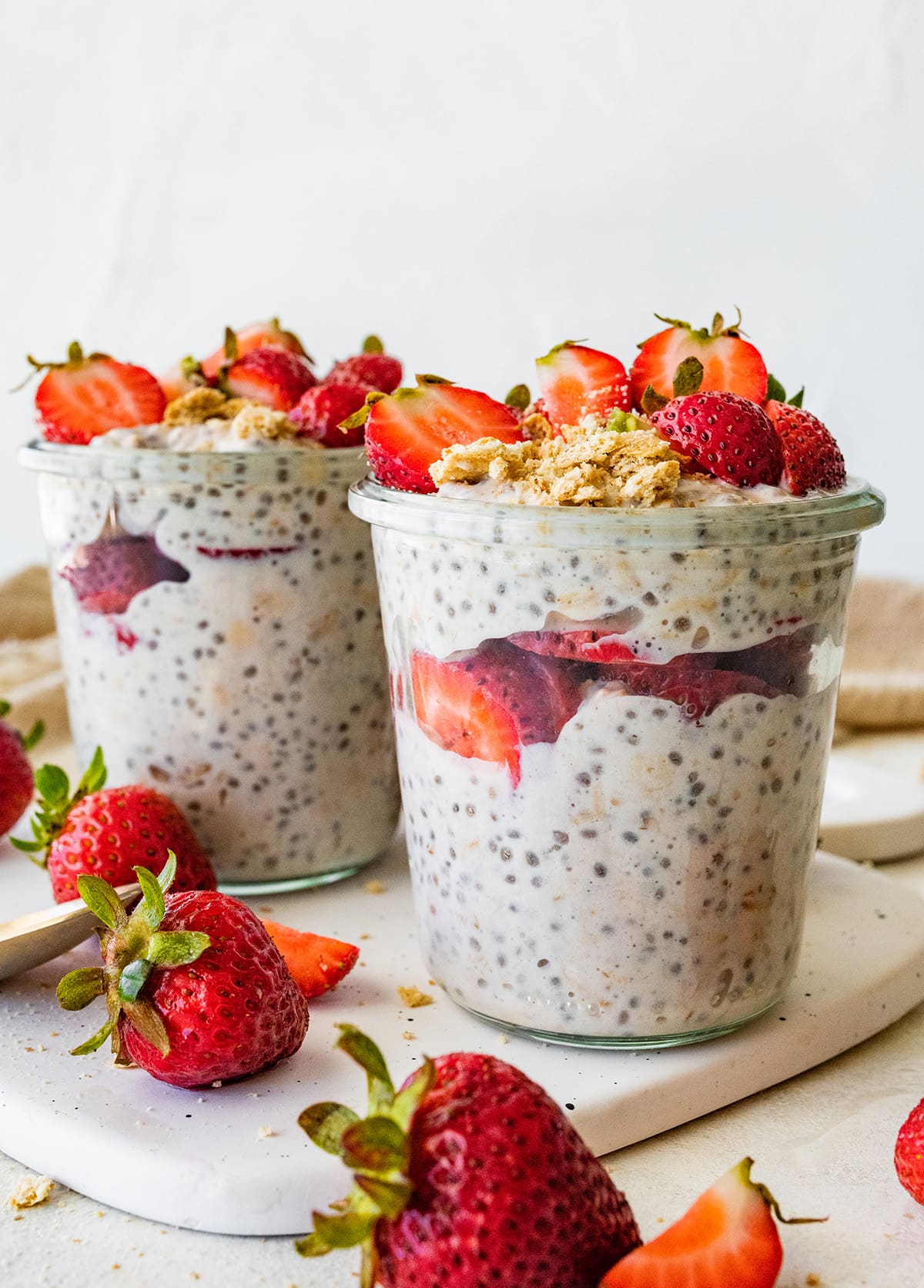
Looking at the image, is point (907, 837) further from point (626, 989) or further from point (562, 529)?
point (562, 529)

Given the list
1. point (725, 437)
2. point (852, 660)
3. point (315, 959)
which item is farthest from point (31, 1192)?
point (852, 660)

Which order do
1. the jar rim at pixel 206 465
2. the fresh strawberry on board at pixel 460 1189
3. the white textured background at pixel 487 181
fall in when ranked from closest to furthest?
the fresh strawberry on board at pixel 460 1189 < the jar rim at pixel 206 465 < the white textured background at pixel 487 181

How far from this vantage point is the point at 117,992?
87 cm

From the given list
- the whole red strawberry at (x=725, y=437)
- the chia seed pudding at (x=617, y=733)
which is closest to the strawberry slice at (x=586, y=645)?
the chia seed pudding at (x=617, y=733)

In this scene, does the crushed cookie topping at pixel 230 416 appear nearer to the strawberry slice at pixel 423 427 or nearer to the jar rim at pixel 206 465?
the jar rim at pixel 206 465

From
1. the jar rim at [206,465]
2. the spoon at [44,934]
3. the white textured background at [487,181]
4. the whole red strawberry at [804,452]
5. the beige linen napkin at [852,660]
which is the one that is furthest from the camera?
the white textured background at [487,181]

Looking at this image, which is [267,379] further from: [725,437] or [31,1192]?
[31,1192]

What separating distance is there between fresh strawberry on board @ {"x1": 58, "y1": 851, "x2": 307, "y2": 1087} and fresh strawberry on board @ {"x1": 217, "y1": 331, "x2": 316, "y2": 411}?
49 cm

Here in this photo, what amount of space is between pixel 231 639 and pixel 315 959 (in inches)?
12.0

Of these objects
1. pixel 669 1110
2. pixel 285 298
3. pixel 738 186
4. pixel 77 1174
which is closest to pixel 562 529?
pixel 669 1110

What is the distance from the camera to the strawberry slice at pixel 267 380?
124 centimetres

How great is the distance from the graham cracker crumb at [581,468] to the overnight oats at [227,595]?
12.3 inches

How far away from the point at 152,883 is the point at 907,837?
2.69 ft

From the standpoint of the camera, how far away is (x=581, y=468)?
33.3 inches
